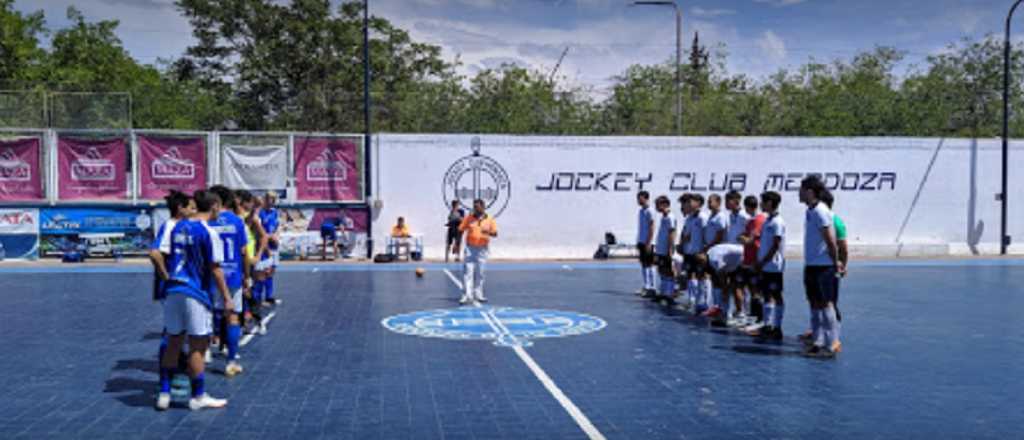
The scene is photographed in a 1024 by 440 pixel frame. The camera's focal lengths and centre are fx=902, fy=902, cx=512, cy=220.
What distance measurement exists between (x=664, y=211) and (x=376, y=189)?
12861mm

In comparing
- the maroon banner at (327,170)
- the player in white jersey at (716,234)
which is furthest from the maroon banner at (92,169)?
the player in white jersey at (716,234)

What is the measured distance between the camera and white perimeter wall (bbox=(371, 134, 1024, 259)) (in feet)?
85.4

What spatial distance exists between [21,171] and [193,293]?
19.8 meters

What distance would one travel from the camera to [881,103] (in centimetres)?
3331

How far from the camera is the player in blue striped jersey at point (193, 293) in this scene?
7621 mm

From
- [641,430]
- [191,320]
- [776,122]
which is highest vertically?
[776,122]

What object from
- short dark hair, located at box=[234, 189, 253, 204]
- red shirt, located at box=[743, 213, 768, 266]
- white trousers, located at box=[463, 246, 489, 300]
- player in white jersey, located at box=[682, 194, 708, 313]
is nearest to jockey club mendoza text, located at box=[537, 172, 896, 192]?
white trousers, located at box=[463, 246, 489, 300]

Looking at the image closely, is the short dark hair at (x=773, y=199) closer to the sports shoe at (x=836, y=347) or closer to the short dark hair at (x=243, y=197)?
the sports shoe at (x=836, y=347)

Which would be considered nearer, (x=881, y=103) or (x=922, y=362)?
(x=922, y=362)

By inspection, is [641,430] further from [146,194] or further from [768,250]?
[146,194]

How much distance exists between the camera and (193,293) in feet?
25.0

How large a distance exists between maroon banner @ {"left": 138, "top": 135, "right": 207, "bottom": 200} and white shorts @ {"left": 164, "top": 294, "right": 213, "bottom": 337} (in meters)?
18.1

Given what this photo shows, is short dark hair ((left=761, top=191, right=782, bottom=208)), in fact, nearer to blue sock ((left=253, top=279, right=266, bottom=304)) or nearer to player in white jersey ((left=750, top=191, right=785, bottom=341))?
player in white jersey ((left=750, top=191, right=785, bottom=341))

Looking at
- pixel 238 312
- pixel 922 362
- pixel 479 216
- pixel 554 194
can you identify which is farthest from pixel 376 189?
pixel 922 362
